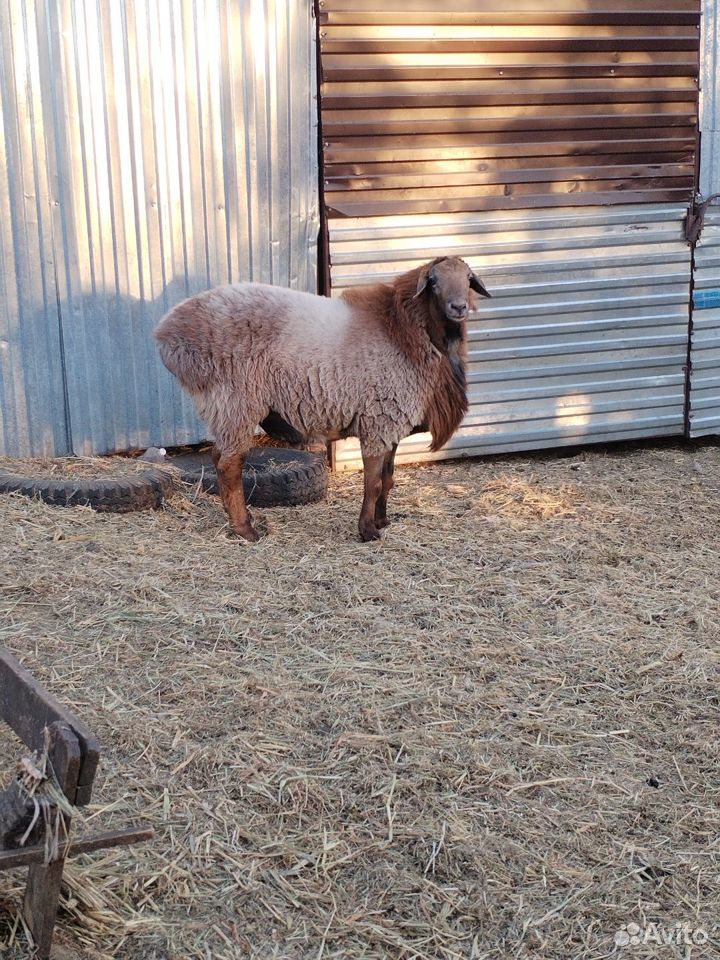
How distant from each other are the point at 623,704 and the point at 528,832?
3.33 ft

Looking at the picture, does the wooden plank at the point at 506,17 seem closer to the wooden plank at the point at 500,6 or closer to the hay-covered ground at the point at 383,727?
the wooden plank at the point at 500,6

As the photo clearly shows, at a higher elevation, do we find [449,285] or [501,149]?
[501,149]

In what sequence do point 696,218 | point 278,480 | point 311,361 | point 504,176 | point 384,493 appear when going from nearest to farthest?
point 311,361 < point 384,493 < point 278,480 < point 504,176 < point 696,218

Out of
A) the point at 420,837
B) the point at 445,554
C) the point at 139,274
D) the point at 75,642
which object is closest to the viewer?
the point at 420,837

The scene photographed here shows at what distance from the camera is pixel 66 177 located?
6.85m

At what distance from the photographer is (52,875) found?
2.44 m

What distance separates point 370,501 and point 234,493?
0.80 meters

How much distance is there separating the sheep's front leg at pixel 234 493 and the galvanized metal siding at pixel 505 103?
2.31 m

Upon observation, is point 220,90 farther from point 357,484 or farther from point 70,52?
point 357,484

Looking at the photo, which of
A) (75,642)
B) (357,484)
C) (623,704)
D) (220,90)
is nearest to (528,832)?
(623,704)

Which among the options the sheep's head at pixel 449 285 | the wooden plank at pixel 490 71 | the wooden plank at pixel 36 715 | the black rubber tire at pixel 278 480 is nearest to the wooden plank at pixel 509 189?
the wooden plank at pixel 490 71

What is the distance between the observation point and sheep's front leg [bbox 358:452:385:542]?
20.0ft

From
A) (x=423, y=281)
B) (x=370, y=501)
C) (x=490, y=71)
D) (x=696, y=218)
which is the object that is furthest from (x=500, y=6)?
(x=370, y=501)

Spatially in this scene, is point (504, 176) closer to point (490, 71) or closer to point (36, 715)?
point (490, 71)
